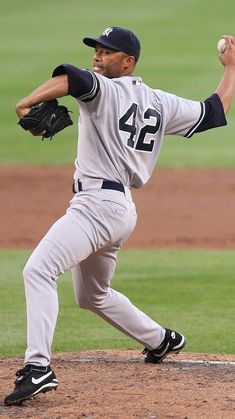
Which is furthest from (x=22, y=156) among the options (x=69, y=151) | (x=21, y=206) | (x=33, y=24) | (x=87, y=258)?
(x=87, y=258)

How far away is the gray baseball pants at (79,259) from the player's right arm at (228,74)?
85 cm

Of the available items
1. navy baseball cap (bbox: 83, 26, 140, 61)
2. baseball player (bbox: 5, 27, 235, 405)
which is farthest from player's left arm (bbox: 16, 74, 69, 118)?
navy baseball cap (bbox: 83, 26, 140, 61)

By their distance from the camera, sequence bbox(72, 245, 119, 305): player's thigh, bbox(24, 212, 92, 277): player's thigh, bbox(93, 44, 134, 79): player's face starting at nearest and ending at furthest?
1. bbox(24, 212, 92, 277): player's thigh
2. bbox(93, 44, 134, 79): player's face
3. bbox(72, 245, 119, 305): player's thigh

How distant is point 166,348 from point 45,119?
176cm

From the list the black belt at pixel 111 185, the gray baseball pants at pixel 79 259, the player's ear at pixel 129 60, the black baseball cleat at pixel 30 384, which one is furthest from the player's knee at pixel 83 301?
the player's ear at pixel 129 60

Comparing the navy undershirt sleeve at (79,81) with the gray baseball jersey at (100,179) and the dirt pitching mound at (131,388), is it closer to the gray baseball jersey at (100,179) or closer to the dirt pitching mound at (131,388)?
the gray baseball jersey at (100,179)

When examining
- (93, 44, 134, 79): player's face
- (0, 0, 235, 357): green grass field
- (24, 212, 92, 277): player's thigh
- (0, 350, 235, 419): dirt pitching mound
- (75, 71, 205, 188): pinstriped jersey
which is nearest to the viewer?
(0, 350, 235, 419): dirt pitching mound

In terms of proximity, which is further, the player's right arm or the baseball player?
the player's right arm

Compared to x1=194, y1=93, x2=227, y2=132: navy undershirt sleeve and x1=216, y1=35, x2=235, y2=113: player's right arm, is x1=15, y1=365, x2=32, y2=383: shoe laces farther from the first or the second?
x1=216, y1=35, x2=235, y2=113: player's right arm

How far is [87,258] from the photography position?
18.9 ft

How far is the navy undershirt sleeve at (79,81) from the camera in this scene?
5105mm

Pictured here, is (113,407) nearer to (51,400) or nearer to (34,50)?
(51,400)

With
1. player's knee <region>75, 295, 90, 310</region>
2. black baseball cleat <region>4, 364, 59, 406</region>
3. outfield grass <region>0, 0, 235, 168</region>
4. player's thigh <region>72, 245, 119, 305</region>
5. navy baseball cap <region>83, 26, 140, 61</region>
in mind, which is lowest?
outfield grass <region>0, 0, 235, 168</region>

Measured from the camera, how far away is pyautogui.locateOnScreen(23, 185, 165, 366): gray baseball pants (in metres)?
5.20
